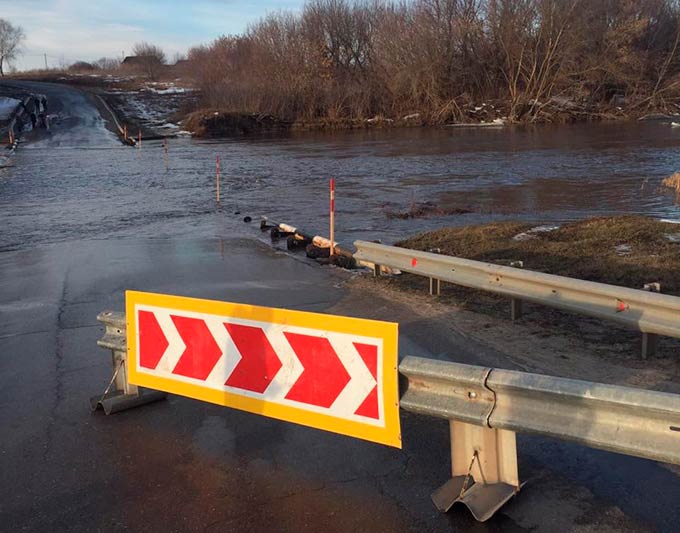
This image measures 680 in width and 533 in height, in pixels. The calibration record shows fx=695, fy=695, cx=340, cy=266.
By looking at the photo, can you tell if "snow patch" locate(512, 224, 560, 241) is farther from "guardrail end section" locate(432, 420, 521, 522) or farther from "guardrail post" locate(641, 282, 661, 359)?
"guardrail end section" locate(432, 420, 521, 522)

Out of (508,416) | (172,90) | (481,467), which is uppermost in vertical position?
(172,90)

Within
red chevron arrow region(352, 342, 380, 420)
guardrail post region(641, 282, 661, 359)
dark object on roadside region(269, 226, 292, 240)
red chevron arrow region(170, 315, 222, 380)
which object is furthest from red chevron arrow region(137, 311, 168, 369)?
dark object on roadside region(269, 226, 292, 240)

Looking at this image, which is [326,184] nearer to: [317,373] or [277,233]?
[277,233]

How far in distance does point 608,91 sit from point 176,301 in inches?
2602

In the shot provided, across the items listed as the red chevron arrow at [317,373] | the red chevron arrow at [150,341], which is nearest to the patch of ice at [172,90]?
the red chevron arrow at [150,341]

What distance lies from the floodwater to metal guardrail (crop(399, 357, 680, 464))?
10.4m

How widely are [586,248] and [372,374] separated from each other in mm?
7358

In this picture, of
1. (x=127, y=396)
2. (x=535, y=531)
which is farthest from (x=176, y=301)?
(x=535, y=531)

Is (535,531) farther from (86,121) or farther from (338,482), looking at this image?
(86,121)

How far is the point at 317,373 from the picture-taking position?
13.4ft

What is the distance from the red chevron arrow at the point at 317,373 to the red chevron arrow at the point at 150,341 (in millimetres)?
1228

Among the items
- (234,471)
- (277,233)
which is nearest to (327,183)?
(277,233)

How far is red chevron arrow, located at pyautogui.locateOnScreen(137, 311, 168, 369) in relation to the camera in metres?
4.93

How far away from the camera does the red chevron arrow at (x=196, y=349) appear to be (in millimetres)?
4633
